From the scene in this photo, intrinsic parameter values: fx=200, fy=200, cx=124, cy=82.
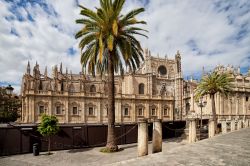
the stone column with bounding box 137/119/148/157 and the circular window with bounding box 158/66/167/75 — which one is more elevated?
the circular window with bounding box 158/66/167/75

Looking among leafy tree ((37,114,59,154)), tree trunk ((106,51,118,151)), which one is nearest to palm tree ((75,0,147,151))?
tree trunk ((106,51,118,151))

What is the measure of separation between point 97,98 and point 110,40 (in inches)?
1006

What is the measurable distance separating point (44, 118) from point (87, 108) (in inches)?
903

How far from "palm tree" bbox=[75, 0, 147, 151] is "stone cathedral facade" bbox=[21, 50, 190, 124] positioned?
37.9 ft

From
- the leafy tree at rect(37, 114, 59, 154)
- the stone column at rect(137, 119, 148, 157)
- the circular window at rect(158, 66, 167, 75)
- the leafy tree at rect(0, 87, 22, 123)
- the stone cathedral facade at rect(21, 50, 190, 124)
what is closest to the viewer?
the stone column at rect(137, 119, 148, 157)

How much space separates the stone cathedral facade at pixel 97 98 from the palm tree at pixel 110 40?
1156cm

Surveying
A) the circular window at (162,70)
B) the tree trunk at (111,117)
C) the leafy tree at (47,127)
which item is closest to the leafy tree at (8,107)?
the leafy tree at (47,127)

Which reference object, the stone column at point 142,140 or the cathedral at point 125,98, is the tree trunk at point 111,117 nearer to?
the stone column at point 142,140

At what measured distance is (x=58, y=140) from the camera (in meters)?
17.4

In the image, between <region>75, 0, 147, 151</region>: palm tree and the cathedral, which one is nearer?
<region>75, 0, 147, 151</region>: palm tree

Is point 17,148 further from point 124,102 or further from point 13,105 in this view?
Result: point 13,105

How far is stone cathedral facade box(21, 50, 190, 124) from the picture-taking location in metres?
36.0

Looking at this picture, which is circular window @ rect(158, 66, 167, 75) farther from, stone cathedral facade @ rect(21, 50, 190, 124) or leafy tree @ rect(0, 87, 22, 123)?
leafy tree @ rect(0, 87, 22, 123)

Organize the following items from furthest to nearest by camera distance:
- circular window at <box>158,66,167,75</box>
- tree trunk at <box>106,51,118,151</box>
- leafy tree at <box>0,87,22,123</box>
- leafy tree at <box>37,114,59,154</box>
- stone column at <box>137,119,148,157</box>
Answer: circular window at <box>158,66,167,75</box>, leafy tree at <box>0,87,22,123</box>, tree trunk at <box>106,51,118,151</box>, leafy tree at <box>37,114,59,154</box>, stone column at <box>137,119,148,157</box>
